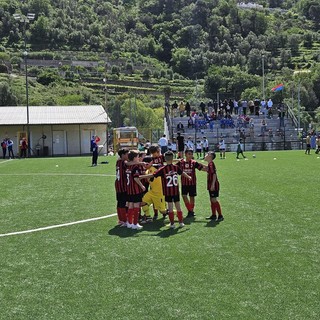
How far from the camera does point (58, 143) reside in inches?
1945

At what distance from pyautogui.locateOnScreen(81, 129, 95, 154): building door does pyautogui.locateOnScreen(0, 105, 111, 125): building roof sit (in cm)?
115

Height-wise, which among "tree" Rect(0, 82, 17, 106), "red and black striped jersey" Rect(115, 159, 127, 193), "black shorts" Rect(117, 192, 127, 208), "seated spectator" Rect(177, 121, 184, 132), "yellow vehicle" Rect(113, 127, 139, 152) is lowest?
"black shorts" Rect(117, 192, 127, 208)

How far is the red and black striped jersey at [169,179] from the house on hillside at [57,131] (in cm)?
3744

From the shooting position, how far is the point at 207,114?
171 feet

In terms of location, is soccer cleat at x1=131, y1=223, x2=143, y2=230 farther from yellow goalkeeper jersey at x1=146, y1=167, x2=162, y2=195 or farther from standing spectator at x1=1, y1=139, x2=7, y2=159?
standing spectator at x1=1, y1=139, x2=7, y2=159

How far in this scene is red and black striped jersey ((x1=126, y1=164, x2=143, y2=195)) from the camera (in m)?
10.5

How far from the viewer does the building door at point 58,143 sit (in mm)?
49188

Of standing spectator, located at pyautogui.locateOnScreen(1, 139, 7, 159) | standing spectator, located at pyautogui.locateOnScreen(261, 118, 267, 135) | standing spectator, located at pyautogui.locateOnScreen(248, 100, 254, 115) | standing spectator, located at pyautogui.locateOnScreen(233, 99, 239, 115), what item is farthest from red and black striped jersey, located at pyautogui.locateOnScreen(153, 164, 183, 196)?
standing spectator, located at pyautogui.locateOnScreen(248, 100, 254, 115)

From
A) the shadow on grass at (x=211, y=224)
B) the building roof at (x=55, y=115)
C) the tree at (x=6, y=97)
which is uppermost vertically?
the tree at (x=6, y=97)

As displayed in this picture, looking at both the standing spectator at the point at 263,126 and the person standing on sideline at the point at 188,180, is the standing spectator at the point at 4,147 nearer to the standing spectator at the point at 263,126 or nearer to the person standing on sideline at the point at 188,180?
the standing spectator at the point at 263,126

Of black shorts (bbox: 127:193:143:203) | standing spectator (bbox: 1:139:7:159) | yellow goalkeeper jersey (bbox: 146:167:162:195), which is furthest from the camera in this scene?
standing spectator (bbox: 1:139:7:159)

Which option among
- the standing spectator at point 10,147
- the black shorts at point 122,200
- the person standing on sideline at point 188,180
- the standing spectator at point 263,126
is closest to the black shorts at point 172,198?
the black shorts at point 122,200

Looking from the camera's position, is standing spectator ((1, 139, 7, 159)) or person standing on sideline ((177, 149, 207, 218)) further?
standing spectator ((1, 139, 7, 159))

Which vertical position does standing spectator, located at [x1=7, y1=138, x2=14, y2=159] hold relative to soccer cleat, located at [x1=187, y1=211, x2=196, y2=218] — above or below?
above
